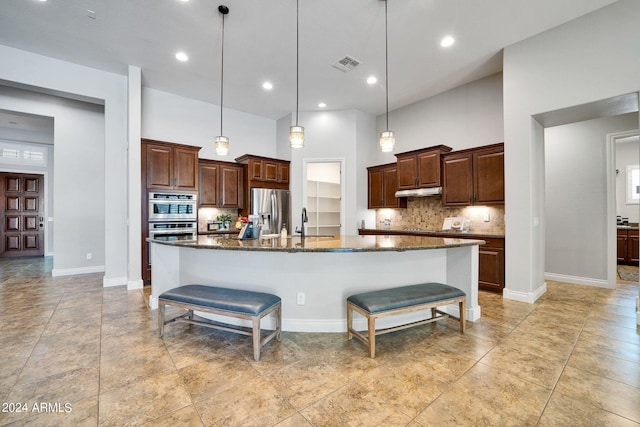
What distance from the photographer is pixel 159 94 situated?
5281 mm

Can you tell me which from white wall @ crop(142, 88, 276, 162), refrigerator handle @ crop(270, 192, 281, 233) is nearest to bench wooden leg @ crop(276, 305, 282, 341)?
refrigerator handle @ crop(270, 192, 281, 233)

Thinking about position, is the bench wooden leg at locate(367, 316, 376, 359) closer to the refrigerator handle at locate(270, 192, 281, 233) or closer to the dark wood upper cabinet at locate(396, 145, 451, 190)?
the dark wood upper cabinet at locate(396, 145, 451, 190)

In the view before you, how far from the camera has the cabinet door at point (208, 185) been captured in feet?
18.2

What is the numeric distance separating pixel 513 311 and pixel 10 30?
717 cm

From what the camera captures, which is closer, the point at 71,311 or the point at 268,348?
the point at 268,348

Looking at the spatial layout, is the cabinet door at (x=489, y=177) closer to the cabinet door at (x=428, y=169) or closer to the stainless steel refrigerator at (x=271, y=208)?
the cabinet door at (x=428, y=169)

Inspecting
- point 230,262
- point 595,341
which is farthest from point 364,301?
point 595,341

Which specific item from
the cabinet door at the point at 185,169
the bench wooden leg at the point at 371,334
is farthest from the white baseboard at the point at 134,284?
the bench wooden leg at the point at 371,334

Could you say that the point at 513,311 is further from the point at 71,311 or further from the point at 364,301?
the point at 71,311

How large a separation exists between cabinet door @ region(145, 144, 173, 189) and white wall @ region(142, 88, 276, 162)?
676 millimetres

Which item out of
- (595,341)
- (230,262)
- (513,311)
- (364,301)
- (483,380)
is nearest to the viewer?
(483,380)

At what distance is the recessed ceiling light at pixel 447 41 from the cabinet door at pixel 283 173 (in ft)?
12.1

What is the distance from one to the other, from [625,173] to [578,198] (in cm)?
413

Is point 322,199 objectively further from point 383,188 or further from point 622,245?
point 622,245
